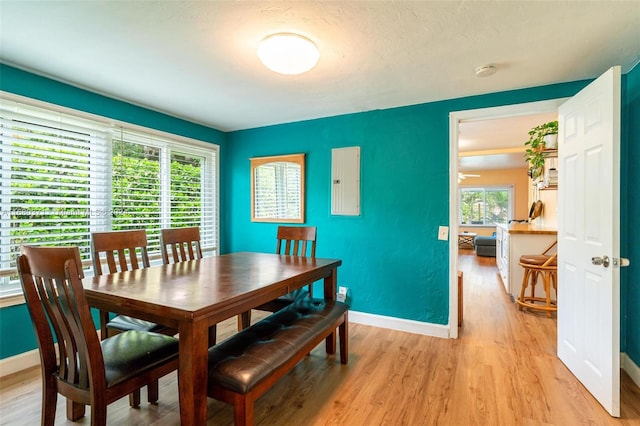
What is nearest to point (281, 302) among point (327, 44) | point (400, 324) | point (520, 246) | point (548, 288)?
point (400, 324)

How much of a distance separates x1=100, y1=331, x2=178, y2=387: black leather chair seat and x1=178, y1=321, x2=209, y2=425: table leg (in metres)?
0.28

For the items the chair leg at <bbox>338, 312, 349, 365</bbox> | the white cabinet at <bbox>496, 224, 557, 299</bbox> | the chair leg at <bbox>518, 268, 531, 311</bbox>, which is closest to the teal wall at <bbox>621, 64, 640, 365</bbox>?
the chair leg at <bbox>518, 268, 531, 311</bbox>

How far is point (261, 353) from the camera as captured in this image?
158 cm

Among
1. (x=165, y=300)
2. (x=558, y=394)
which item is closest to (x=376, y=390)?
(x=558, y=394)

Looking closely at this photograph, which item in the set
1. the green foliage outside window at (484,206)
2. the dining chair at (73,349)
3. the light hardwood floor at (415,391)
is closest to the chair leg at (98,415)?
the dining chair at (73,349)

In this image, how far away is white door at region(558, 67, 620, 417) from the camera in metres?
1.80

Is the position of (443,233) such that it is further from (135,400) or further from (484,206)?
(484,206)

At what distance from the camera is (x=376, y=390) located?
2070 mm

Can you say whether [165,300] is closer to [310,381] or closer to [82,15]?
[310,381]

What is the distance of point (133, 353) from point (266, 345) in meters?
0.66

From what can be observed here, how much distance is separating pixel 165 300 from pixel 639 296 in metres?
3.09

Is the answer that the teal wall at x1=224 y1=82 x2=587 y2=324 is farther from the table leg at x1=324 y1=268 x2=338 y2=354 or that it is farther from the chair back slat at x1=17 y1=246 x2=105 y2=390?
the chair back slat at x1=17 y1=246 x2=105 y2=390

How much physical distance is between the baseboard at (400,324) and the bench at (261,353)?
1079 mm

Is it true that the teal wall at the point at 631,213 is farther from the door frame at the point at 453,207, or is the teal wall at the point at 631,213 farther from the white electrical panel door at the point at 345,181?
the white electrical panel door at the point at 345,181
